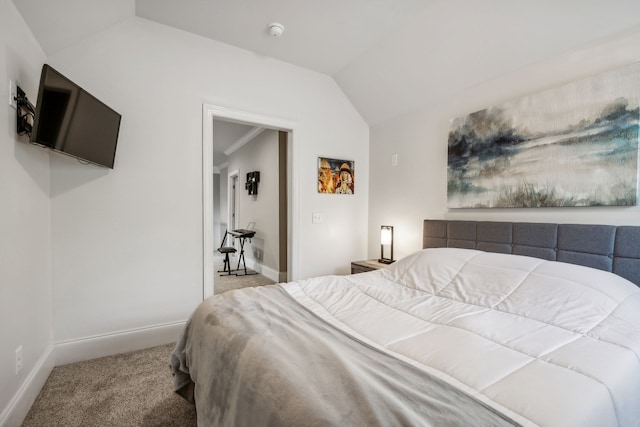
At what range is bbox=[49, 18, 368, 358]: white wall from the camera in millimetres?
2125

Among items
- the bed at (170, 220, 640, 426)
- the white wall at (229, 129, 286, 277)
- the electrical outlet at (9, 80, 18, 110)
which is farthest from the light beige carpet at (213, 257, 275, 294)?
the electrical outlet at (9, 80, 18, 110)

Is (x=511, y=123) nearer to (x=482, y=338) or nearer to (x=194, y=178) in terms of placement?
(x=482, y=338)

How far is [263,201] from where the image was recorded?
4.98 m

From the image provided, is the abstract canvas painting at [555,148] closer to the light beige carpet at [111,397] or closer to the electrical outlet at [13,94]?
the light beige carpet at [111,397]

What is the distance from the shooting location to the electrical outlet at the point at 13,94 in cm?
148

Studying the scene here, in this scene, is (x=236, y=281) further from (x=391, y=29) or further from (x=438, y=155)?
(x=391, y=29)

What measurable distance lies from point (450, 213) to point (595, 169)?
41.8 inches

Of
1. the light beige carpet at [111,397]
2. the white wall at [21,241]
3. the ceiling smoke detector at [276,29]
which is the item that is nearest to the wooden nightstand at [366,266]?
the light beige carpet at [111,397]

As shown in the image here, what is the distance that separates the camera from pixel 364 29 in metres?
2.50

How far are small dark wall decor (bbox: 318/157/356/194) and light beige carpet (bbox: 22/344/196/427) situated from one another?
2252 mm

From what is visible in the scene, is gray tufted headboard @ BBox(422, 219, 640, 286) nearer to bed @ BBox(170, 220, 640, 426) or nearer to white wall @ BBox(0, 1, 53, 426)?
bed @ BBox(170, 220, 640, 426)

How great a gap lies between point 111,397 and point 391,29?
343 cm

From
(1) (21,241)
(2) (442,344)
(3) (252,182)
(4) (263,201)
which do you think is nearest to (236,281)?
(4) (263,201)

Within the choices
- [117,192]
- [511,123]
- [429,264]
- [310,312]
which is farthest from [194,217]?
[511,123]
